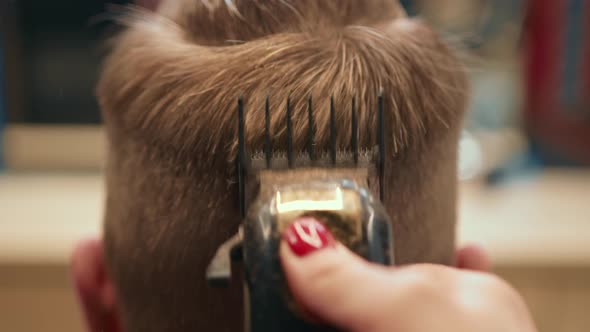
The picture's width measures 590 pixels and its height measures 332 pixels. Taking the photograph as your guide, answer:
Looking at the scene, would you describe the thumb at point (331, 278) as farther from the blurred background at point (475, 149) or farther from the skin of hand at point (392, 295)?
the blurred background at point (475, 149)

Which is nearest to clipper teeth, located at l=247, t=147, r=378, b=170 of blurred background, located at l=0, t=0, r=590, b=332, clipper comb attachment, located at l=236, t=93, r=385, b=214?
clipper comb attachment, located at l=236, t=93, r=385, b=214

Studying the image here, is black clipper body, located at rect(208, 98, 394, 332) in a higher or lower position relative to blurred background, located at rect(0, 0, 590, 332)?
higher

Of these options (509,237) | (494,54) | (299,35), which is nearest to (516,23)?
(494,54)

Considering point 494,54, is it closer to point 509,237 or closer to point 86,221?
point 509,237

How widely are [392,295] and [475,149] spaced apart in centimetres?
133

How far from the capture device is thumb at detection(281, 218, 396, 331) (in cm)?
21

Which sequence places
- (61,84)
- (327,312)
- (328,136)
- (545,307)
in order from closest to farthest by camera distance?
(327,312) → (328,136) → (545,307) → (61,84)

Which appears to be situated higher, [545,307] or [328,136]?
[328,136]

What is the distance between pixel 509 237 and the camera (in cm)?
107

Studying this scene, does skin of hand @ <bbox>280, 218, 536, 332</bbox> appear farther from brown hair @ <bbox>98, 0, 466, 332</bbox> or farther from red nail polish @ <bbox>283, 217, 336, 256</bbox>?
brown hair @ <bbox>98, 0, 466, 332</bbox>

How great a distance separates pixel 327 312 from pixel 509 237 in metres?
0.93

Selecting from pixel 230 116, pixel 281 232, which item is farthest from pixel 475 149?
pixel 281 232

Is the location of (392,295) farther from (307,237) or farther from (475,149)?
(475,149)

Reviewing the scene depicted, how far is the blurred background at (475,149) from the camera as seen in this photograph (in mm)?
1001
